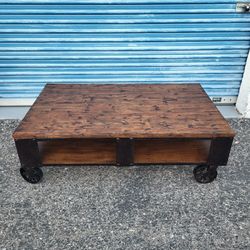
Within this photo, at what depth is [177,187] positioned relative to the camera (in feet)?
9.23

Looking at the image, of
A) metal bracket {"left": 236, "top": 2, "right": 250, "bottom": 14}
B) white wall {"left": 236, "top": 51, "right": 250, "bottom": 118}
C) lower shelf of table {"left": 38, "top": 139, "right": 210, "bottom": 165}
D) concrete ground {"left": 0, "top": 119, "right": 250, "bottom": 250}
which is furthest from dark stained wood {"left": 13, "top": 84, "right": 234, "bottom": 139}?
metal bracket {"left": 236, "top": 2, "right": 250, "bottom": 14}

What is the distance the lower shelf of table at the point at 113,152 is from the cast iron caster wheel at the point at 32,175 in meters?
0.19

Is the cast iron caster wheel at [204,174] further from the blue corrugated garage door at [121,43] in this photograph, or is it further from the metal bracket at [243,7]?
the metal bracket at [243,7]

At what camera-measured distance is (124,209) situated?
255 centimetres

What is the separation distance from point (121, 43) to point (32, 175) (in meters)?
2.24

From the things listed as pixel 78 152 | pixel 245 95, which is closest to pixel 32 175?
pixel 78 152

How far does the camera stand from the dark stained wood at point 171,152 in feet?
8.85

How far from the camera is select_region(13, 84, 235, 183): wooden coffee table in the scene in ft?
8.05

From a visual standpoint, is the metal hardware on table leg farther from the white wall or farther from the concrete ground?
the white wall

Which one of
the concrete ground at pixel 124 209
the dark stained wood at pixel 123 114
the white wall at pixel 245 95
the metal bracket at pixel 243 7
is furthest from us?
the white wall at pixel 245 95

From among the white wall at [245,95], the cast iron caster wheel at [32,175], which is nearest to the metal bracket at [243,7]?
the white wall at [245,95]

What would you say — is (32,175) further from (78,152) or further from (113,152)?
(113,152)

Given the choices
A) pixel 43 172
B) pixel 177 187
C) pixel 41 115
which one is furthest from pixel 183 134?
pixel 43 172

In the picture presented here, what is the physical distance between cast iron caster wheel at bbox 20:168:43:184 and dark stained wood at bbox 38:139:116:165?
194 millimetres
